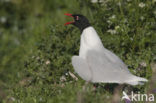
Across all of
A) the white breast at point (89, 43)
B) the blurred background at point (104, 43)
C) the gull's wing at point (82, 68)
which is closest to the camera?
the gull's wing at point (82, 68)

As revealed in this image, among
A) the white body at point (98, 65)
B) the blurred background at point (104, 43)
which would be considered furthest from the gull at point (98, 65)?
the blurred background at point (104, 43)

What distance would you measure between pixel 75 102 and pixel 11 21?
6342mm

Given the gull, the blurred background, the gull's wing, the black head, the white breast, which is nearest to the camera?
the gull

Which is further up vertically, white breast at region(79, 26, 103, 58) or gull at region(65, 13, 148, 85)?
white breast at region(79, 26, 103, 58)

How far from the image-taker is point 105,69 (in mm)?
4352

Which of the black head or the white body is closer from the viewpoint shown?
the white body

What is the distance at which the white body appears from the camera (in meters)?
4.28

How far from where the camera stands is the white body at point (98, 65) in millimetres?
4281

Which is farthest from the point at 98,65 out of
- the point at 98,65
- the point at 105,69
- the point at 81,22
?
the point at 81,22

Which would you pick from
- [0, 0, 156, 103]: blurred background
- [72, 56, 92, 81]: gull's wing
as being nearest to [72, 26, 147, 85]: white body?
[72, 56, 92, 81]: gull's wing

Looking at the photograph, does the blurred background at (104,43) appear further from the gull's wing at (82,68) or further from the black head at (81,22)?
the black head at (81,22)

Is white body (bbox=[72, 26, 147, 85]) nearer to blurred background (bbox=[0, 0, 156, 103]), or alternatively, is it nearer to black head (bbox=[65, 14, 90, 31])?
Answer: black head (bbox=[65, 14, 90, 31])

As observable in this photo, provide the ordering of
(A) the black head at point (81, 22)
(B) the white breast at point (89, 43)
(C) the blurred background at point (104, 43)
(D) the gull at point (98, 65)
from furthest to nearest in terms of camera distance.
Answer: (C) the blurred background at point (104, 43), (A) the black head at point (81, 22), (B) the white breast at point (89, 43), (D) the gull at point (98, 65)

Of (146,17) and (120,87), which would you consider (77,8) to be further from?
(120,87)
